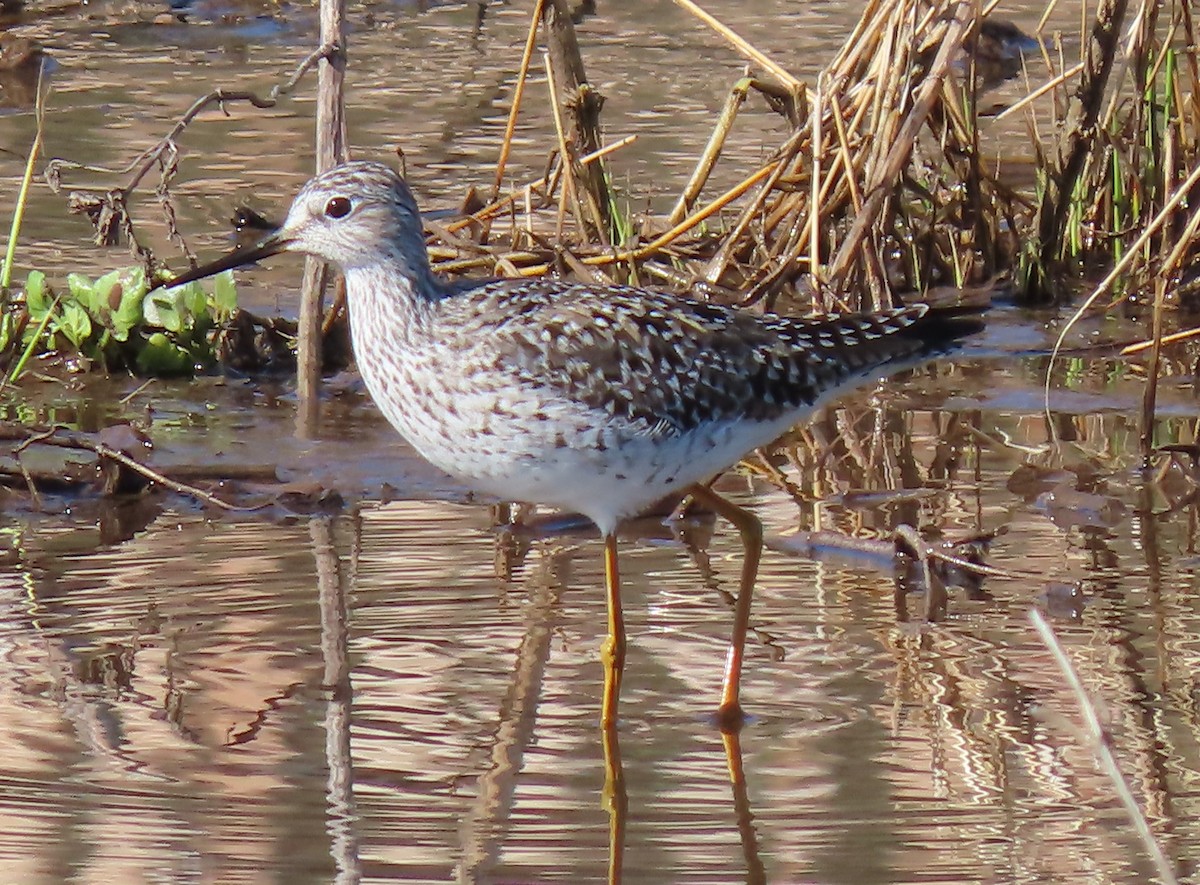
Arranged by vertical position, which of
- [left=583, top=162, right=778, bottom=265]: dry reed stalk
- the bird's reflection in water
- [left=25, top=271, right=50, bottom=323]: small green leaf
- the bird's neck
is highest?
the bird's neck

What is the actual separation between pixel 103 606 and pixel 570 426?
1.89 meters

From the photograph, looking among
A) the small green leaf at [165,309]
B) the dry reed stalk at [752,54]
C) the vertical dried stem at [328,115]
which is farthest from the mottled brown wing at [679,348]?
the small green leaf at [165,309]

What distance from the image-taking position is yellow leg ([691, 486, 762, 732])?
6355mm

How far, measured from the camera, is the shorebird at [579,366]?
6.32m

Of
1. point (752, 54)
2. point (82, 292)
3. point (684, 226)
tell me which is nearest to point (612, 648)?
point (684, 226)

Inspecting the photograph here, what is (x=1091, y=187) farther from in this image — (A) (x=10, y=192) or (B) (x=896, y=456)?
Result: (A) (x=10, y=192)

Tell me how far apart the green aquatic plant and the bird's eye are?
9.90 feet

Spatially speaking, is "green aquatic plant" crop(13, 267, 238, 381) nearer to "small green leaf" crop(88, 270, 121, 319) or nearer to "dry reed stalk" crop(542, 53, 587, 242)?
"small green leaf" crop(88, 270, 121, 319)

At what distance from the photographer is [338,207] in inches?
265

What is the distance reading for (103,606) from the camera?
23.4 ft

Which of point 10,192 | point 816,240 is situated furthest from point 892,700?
point 10,192

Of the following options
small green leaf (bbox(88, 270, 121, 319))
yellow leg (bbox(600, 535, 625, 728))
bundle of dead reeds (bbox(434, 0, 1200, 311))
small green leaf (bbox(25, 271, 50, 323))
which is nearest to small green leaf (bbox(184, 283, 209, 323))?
small green leaf (bbox(88, 270, 121, 319))

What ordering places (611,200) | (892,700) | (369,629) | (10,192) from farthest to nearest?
1. (10,192)
2. (611,200)
3. (369,629)
4. (892,700)

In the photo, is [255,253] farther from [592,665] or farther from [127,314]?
[127,314]
